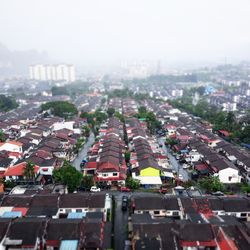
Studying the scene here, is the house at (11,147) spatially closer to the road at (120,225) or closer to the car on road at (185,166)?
the road at (120,225)

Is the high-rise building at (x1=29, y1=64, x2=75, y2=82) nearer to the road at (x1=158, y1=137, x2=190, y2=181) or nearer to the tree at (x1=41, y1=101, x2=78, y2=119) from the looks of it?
the tree at (x1=41, y1=101, x2=78, y2=119)

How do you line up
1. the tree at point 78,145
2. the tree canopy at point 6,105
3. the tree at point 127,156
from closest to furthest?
1. the tree at point 127,156
2. the tree at point 78,145
3. the tree canopy at point 6,105

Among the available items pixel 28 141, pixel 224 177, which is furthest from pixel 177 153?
pixel 28 141

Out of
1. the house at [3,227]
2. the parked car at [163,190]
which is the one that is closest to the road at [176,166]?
the parked car at [163,190]

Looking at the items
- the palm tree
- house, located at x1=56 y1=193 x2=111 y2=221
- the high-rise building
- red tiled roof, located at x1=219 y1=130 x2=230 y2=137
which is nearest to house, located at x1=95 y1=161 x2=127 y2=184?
house, located at x1=56 y1=193 x2=111 y2=221

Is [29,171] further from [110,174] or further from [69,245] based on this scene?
[69,245]

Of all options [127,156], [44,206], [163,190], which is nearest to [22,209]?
[44,206]

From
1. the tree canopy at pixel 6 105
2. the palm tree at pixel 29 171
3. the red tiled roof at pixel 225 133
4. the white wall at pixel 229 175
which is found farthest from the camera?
the tree canopy at pixel 6 105
